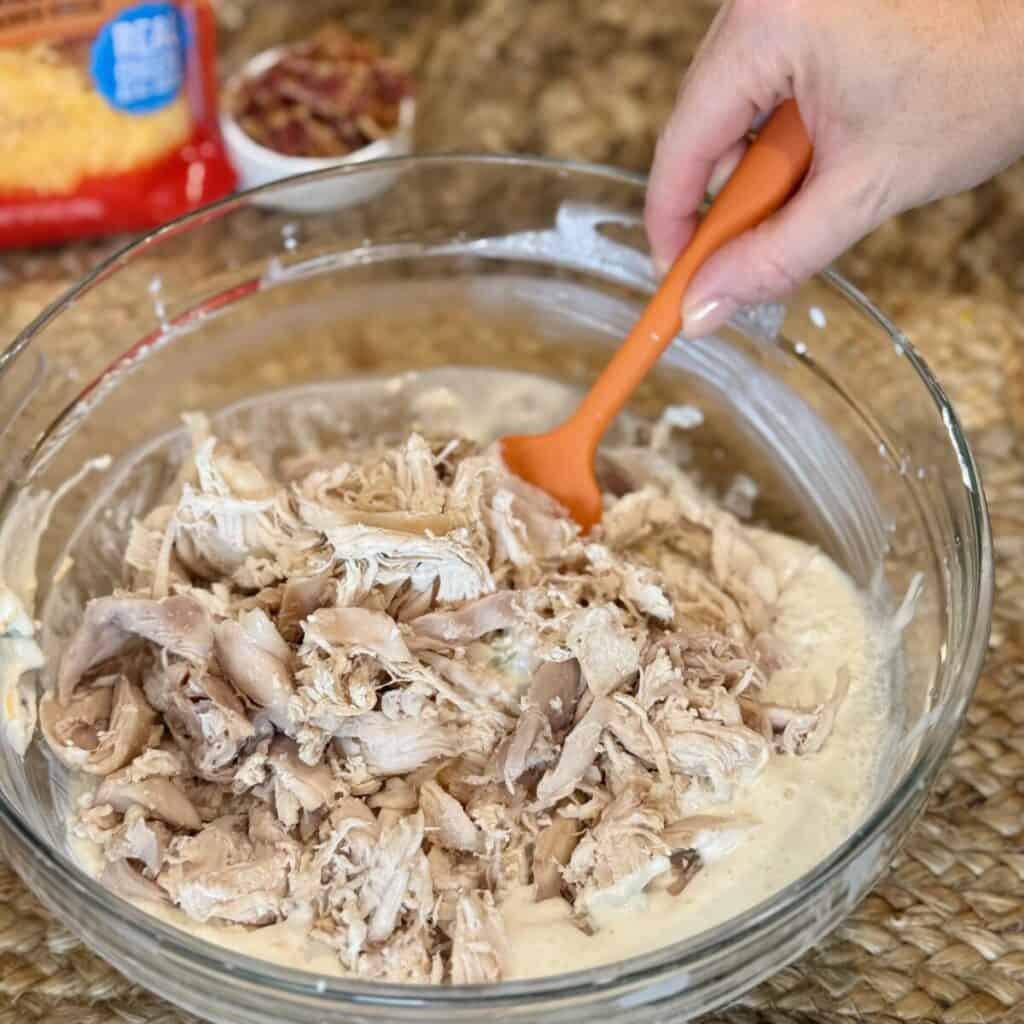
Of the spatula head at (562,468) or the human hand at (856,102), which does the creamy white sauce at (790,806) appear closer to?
the spatula head at (562,468)

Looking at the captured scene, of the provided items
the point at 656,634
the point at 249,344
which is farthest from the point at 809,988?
the point at 249,344

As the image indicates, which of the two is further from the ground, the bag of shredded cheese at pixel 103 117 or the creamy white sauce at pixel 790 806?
the bag of shredded cheese at pixel 103 117

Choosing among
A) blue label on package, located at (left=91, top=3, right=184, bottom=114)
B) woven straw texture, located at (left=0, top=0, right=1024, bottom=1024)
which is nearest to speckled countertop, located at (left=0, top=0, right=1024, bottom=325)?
woven straw texture, located at (left=0, top=0, right=1024, bottom=1024)

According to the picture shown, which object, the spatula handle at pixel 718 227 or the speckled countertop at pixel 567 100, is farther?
the speckled countertop at pixel 567 100

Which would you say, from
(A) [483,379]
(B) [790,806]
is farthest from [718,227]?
(B) [790,806]

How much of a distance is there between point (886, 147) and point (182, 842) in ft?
2.80

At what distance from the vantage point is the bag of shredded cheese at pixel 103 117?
181cm

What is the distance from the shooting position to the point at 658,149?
1445mm

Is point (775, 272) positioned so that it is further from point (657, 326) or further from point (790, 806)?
point (790, 806)

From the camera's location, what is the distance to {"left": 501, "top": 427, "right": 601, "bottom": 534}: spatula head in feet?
4.97

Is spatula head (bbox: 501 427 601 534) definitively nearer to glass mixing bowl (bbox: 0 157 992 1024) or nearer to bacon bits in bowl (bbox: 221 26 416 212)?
glass mixing bowl (bbox: 0 157 992 1024)

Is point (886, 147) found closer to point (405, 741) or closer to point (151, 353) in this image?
point (405, 741)

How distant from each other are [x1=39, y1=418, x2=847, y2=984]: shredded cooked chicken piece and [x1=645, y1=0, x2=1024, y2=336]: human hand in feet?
1.16

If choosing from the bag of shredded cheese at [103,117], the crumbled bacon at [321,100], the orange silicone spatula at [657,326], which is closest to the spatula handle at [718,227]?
the orange silicone spatula at [657,326]
